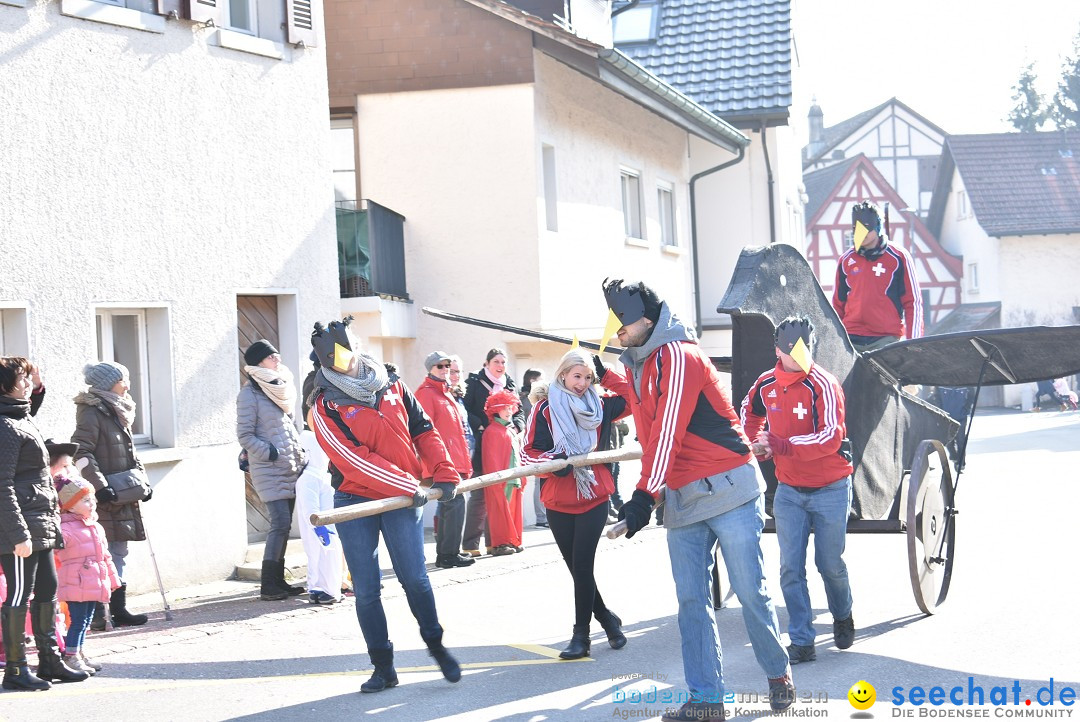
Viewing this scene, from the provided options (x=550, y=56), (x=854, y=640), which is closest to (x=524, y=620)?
(x=854, y=640)

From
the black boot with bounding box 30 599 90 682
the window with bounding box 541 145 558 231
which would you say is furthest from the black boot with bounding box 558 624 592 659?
the window with bounding box 541 145 558 231

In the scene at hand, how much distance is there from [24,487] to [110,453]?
6.38ft

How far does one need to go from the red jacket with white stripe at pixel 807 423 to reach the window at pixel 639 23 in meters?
20.9

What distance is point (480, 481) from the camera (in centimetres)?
738

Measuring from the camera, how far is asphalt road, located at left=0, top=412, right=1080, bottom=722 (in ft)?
22.4

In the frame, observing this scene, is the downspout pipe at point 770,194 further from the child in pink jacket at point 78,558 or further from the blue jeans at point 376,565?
the blue jeans at point 376,565

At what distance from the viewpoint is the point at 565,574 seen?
11.3 m

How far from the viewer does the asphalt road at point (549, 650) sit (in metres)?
6.83

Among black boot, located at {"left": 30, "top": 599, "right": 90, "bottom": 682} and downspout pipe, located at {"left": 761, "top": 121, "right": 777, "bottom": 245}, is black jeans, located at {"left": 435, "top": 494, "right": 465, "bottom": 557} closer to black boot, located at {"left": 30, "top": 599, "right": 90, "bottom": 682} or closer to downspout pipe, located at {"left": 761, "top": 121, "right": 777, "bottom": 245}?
black boot, located at {"left": 30, "top": 599, "right": 90, "bottom": 682}

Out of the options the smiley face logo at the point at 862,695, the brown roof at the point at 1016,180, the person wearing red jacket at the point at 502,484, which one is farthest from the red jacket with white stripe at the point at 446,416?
the brown roof at the point at 1016,180

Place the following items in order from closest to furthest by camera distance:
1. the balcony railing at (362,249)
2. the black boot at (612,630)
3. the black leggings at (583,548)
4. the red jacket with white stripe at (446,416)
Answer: the black leggings at (583,548) < the black boot at (612,630) < the red jacket with white stripe at (446,416) < the balcony railing at (362,249)

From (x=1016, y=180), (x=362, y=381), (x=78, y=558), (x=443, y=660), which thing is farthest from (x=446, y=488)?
(x=1016, y=180)

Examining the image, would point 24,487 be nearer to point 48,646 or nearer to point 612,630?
point 48,646

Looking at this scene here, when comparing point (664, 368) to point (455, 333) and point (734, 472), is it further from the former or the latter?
point (455, 333)
